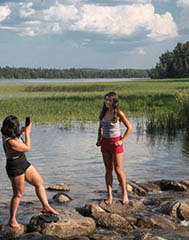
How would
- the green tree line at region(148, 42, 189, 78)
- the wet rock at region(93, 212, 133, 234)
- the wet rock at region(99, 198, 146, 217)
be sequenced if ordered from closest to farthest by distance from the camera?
the wet rock at region(93, 212, 133, 234), the wet rock at region(99, 198, 146, 217), the green tree line at region(148, 42, 189, 78)

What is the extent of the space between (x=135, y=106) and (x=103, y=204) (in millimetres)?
23546

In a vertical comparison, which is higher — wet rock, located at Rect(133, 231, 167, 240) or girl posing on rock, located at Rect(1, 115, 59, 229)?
girl posing on rock, located at Rect(1, 115, 59, 229)

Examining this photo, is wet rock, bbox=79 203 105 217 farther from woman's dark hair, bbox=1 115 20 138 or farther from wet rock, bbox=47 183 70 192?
wet rock, bbox=47 183 70 192

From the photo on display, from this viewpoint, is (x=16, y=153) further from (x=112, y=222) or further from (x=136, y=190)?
(x=136, y=190)

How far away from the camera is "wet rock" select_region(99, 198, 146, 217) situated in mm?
7668

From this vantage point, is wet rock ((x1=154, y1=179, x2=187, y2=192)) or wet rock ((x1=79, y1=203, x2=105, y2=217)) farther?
wet rock ((x1=154, y1=179, x2=187, y2=192))

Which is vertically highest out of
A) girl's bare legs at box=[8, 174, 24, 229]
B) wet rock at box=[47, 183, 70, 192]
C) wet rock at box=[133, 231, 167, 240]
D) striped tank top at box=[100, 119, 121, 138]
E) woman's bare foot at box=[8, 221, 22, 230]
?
striped tank top at box=[100, 119, 121, 138]

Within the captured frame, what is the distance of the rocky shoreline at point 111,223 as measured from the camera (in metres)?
6.72

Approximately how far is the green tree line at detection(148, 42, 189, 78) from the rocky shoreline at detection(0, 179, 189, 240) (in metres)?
106

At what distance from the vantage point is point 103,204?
25.5ft

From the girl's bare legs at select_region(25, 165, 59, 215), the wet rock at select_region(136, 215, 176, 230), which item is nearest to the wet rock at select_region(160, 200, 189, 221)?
the wet rock at select_region(136, 215, 176, 230)

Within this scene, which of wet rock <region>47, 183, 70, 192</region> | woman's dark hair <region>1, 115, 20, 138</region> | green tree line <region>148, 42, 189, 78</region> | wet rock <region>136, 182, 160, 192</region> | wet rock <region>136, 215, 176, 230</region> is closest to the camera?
woman's dark hair <region>1, 115, 20, 138</region>

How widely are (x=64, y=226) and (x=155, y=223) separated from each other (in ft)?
5.07

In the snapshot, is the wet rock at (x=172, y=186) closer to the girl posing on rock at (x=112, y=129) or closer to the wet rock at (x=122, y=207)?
the wet rock at (x=122, y=207)
